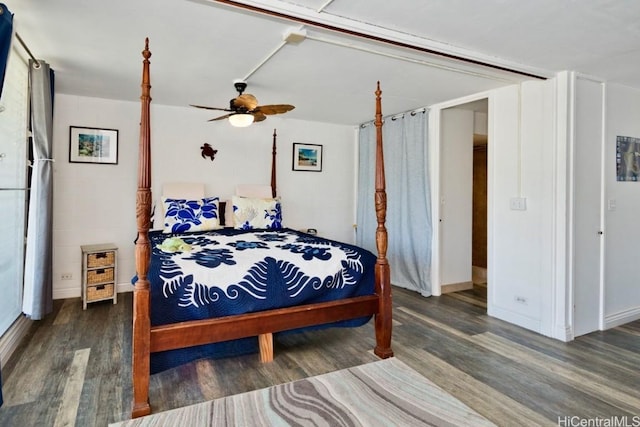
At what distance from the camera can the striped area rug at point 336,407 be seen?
1.91m

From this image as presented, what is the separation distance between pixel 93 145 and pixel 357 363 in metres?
3.68

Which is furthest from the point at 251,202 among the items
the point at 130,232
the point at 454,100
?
the point at 454,100

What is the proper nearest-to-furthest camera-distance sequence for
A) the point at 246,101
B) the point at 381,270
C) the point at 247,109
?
the point at 381,270
the point at 246,101
the point at 247,109

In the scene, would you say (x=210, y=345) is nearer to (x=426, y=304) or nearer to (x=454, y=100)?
(x=426, y=304)

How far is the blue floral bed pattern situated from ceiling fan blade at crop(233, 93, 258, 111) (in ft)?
3.90

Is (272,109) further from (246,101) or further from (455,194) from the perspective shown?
(455,194)

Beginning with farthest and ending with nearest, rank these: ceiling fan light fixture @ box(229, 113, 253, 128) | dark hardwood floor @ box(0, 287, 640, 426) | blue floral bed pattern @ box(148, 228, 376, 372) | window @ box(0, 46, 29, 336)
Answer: ceiling fan light fixture @ box(229, 113, 253, 128) < window @ box(0, 46, 29, 336) < blue floral bed pattern @ box(148, 228, 376, 372) < dark hardwood floor @ box(0, 287, 640, 426)

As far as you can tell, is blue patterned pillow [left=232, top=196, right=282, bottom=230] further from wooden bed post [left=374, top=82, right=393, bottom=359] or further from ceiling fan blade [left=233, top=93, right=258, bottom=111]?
wooden bed post [left=374, top=82, right=393, bottom=359]

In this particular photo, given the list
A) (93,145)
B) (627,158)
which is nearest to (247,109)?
(93,145)

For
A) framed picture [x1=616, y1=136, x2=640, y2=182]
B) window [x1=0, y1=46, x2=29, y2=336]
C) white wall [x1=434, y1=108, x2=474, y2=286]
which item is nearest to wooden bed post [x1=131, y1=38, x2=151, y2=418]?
window [x1=0, y1=46, x2=29, y2=336]

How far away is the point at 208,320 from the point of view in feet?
7.13

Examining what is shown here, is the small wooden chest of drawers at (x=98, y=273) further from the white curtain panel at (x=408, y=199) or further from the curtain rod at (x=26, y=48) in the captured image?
the white curtain panel at (x=408, y=199)

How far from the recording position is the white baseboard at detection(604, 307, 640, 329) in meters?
3.31

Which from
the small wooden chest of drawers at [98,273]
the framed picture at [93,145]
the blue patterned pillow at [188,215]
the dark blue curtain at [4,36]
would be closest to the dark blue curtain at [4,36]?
the dark blue curtain at [4,36]
